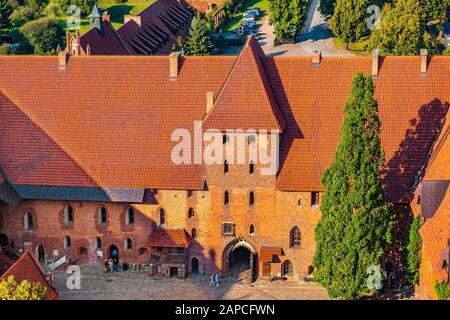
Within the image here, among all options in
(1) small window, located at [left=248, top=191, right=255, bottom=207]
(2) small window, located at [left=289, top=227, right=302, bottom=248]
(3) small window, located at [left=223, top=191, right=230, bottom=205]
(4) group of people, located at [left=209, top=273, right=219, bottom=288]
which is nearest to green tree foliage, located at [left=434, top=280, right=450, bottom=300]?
(2) small window, located at [left=289, top=227, right=302, bottom=248]

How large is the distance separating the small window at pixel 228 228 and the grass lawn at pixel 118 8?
73.1 m

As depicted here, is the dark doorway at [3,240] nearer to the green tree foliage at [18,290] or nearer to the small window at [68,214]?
the small window at [68,214]

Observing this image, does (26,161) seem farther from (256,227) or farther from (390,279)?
(390,279)

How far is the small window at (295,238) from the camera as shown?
72562 millimetres

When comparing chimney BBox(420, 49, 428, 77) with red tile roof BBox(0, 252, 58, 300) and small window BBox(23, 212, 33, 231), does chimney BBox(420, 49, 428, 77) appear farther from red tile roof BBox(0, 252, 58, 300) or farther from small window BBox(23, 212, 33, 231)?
red tile roof BBox(0, 252, 58, 300)

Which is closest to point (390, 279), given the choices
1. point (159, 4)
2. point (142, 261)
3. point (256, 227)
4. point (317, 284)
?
point (317, 284)

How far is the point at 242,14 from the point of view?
15012cm

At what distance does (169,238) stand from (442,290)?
23.1 meters

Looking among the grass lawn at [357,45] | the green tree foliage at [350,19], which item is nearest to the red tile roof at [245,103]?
the green tree foliage at [350,19]

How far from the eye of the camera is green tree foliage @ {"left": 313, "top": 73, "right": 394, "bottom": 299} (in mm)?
64438

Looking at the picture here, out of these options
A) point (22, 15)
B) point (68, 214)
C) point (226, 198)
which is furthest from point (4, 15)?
point (226, 198)

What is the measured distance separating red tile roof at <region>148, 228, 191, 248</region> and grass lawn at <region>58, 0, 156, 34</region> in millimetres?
72247
